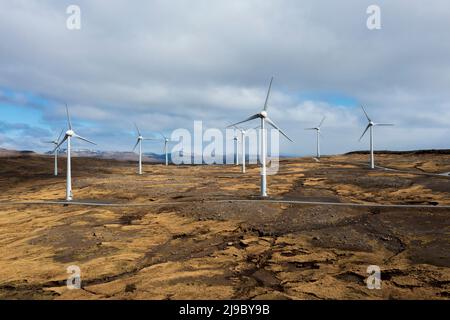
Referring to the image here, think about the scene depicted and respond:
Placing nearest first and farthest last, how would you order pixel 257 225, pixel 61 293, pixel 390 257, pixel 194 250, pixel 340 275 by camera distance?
pixel 61 293 < pixel 340 275 < pixel 390 257 < pixel 194 250 < pixel 257 225

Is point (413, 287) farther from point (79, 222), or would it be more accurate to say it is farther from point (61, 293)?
point (79, 222)

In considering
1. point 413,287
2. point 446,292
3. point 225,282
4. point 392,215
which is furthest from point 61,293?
point 392,215

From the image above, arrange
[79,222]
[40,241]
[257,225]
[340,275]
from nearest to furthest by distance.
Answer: [340,275], [40,241], [257,225], [79,222]

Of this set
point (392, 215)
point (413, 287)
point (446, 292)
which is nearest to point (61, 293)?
point (413, 287)

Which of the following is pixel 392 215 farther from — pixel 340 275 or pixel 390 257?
Answer: pixel 340 275
